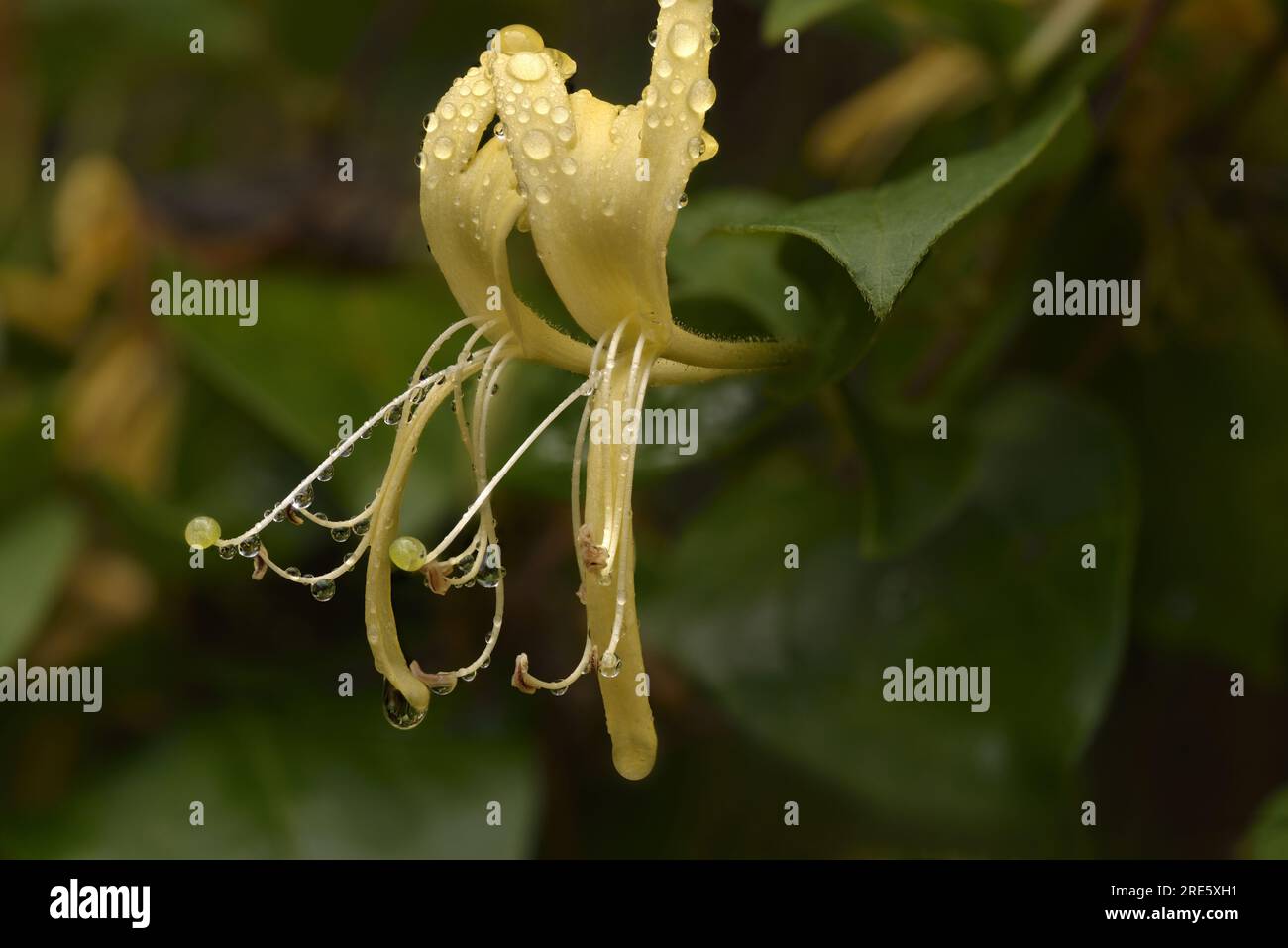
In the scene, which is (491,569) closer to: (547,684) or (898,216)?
(547,684)

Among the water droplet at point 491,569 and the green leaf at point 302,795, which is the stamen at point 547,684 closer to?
the water droplet at point 491,569

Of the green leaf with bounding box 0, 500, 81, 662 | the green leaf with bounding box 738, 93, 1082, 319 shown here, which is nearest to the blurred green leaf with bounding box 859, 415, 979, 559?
the green leaf with bounding box 738, 93, 1082, 319

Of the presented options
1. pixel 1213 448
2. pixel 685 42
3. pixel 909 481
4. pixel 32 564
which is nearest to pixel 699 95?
pixel 685 42

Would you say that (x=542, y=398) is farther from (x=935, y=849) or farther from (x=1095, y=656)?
(x=935, y=849)

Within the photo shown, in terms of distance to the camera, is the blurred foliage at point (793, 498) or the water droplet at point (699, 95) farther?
the blurred foliage at point (793, 498)

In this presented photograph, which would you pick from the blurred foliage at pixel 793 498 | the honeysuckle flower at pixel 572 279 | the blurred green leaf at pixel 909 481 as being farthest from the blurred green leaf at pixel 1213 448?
the honeysuckle flower at pixel 572 279

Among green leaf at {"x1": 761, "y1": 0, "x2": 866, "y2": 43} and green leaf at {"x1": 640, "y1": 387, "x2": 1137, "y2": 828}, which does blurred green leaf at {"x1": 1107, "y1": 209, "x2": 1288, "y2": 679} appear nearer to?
green leaf at {"x1": 640, "y1": 387, "x2": 1137, "y2": 828}
